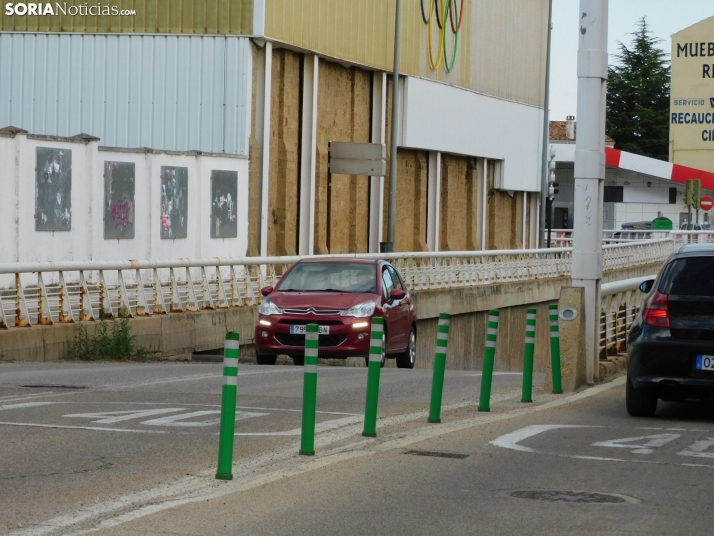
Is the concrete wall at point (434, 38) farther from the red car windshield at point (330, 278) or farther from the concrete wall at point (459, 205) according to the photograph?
the red car windshield at point (330, 278)

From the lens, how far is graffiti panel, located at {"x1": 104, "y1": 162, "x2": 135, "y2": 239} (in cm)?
2542

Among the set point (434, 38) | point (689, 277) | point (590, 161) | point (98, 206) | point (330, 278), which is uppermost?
point (434, 38)

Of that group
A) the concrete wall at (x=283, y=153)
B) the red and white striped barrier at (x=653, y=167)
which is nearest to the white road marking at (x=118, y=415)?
the concrete wall at (x=283, y=153)

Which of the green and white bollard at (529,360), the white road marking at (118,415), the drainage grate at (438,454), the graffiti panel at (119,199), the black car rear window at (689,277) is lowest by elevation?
the white road marking at (118,415)

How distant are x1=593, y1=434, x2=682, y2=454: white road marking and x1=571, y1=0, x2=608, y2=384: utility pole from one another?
476 centimetres

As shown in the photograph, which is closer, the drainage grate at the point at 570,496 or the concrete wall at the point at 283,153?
the drainage grate at the point at 570,496

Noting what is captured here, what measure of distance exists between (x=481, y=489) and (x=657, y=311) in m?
4.29

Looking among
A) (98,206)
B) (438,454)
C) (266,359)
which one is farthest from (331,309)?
(438,454)

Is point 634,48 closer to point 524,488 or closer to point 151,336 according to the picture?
point 151,336

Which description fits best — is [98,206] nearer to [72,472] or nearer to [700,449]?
[700,449]

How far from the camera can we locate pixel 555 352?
15055mm

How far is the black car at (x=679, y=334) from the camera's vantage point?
12078 millimetres

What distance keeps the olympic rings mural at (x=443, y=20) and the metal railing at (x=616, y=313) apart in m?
29.6

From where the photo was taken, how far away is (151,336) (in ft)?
70.9
